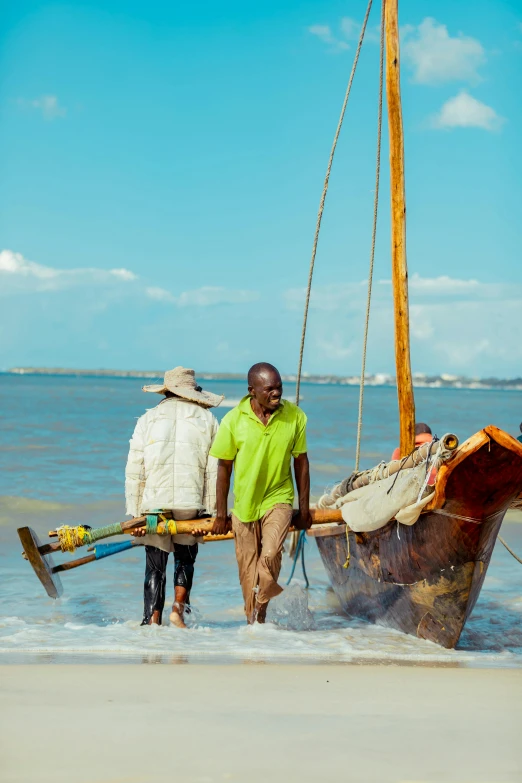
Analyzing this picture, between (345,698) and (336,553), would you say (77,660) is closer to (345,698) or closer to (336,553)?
(345,698)

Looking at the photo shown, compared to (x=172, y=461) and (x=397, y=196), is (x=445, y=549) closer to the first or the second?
(x=172, y=461)

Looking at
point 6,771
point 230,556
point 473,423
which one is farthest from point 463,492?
point 473,423

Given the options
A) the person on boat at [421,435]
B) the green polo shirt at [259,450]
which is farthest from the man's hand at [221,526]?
the person on boat at [421,435]

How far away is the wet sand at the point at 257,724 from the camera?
331 centimetres

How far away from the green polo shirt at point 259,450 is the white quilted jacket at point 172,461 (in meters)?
0.45

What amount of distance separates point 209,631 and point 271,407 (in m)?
1.78

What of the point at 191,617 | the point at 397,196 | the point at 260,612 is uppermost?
the point at 397,196

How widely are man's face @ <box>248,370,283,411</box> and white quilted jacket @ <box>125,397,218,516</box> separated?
850mm

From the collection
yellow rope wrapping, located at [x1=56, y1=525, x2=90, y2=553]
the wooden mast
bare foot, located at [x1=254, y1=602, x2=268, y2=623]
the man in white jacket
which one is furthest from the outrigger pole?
the wooden mast

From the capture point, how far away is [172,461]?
19.9 ft

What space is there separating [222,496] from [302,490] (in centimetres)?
49

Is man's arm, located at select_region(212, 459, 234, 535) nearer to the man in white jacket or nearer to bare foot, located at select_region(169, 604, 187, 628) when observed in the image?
the man in white jacket

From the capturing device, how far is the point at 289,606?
6.85 meters

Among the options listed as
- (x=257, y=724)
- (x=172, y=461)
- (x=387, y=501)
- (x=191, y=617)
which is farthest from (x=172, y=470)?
(x=257, y=724)
